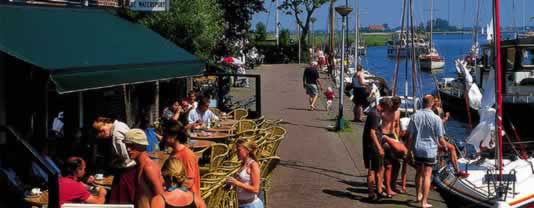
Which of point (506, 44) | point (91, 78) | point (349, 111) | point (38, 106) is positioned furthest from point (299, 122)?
point (91, 78)

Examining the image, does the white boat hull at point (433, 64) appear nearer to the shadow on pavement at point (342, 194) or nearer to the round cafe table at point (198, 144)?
the shadow on pavement at point (342, 194)

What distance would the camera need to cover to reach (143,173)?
6711 millimetres

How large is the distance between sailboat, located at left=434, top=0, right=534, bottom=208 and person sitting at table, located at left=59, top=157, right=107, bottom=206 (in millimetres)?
5745

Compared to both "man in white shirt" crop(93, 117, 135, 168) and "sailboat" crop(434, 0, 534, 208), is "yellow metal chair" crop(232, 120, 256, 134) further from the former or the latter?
"man in white shirt" crop(93, 117, 135, 168)

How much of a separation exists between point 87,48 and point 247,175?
382 centimetres

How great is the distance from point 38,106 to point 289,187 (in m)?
4.03

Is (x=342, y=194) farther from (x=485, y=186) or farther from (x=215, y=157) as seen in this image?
(x=215, y=157)

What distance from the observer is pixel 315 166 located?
48.1 feet

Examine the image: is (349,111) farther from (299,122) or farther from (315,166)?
(315,166)

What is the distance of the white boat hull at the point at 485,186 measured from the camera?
1173 centimetres

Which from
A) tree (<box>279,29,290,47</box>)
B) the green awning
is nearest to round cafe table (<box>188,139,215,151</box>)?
the green awning

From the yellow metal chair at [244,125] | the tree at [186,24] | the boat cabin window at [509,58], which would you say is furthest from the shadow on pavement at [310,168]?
the boat cabin window at [509,58]

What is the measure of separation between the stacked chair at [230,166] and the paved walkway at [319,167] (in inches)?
31.5

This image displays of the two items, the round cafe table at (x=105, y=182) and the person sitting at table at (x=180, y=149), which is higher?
the person sitting at table at (x=180, y=149)
